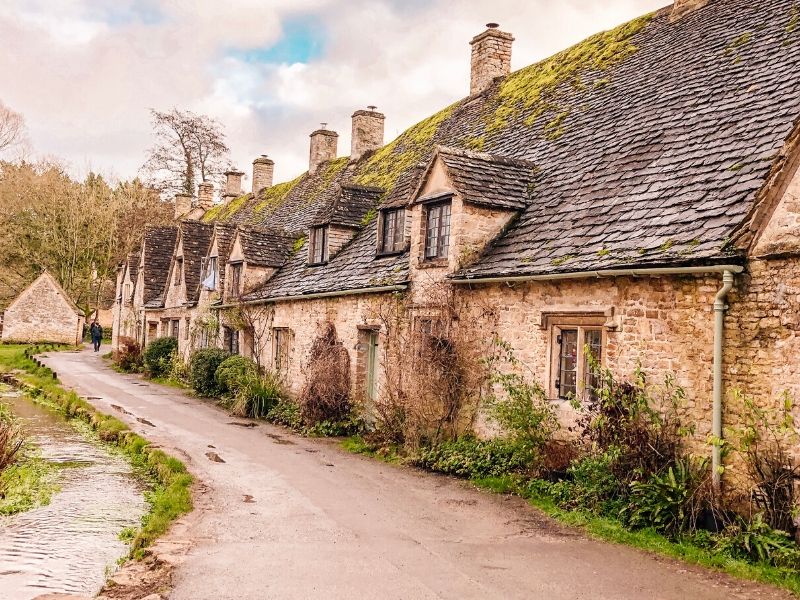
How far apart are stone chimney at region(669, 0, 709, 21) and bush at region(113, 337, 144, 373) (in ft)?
81.2

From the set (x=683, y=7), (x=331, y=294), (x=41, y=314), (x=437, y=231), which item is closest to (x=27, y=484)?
(x=331, y=294)

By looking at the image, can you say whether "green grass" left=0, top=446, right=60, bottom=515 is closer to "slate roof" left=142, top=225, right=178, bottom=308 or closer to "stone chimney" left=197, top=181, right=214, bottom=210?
"slate roof" left=142, top=225, right=178, bottom=308

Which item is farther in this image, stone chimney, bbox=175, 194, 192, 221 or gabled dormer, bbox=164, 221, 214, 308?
stone chimney, bbox=175, 194, 192, 221

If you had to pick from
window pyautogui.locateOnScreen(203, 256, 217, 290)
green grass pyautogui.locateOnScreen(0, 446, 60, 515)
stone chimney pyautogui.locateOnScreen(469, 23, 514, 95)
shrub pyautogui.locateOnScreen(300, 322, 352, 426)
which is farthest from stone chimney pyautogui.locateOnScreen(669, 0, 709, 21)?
window pyautogui.locateOnScreen(203, 256, 217, 290)

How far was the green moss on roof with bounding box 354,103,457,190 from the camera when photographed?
2247 cm

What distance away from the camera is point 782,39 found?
12.4m

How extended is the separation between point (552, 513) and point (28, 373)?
970 inches

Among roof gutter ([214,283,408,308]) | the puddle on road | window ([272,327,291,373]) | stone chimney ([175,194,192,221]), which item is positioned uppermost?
stone chimney ([175,194,192,221])

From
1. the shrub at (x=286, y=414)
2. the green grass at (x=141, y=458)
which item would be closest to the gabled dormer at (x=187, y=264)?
the green grass at (x=141, y=458)

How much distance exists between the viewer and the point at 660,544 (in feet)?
27.0

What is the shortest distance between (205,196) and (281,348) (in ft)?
93.4

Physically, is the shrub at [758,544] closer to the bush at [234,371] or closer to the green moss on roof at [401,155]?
the bush at [234,371]

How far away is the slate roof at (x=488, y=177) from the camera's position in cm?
1352

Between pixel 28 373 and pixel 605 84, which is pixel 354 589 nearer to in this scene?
pixel 605 84
